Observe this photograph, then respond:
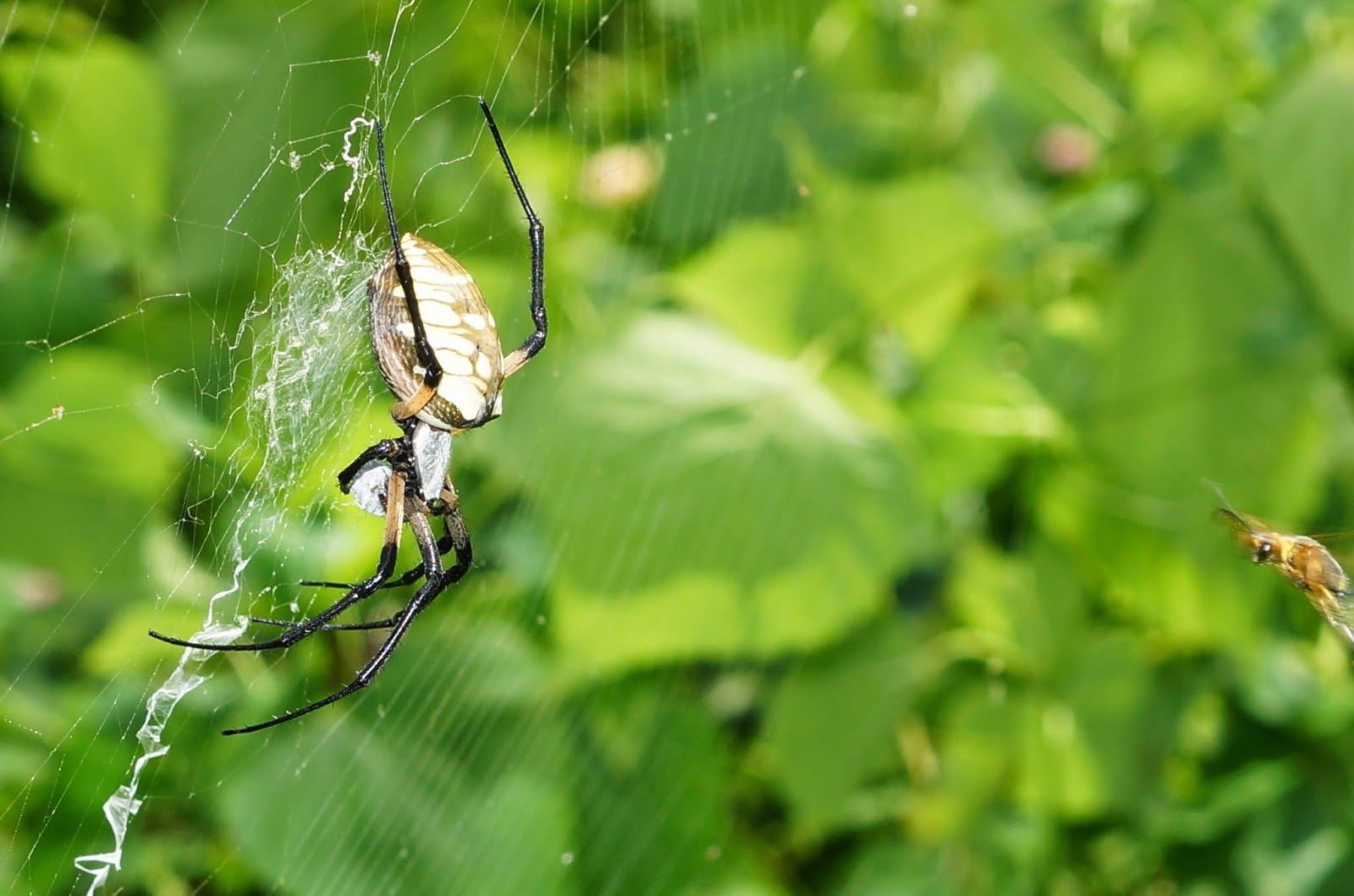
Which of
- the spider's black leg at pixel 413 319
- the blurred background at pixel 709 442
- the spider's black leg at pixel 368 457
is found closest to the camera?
the spider's black leg at pixel 413 319

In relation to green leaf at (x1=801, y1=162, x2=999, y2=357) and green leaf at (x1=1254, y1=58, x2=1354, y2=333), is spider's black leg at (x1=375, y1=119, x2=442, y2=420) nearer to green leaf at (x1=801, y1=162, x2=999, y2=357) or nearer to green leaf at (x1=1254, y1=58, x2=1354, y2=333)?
green leaf at (x1=801, y1=162, x2=999, y2=357)

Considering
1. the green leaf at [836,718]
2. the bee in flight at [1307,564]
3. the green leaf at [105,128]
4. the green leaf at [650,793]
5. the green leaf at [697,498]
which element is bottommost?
the bee in flight at [1307,564]

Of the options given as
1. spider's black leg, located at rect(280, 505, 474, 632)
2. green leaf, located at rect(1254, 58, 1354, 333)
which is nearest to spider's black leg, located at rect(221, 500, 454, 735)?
spider's black leg, located at rect(280, 505, 474, 632)

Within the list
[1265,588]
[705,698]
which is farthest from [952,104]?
[705,698]

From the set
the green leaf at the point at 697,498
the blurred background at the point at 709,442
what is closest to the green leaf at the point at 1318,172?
the blurred background at the point at 709,442

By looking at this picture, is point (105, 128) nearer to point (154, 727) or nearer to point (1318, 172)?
point (154, 727)

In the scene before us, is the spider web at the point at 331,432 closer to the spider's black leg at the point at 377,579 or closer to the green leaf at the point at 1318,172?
the spider's black leg at the point at 377,579

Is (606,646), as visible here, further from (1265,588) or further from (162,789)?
(1265,588)

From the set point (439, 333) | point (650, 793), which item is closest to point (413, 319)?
point (439, 333)
